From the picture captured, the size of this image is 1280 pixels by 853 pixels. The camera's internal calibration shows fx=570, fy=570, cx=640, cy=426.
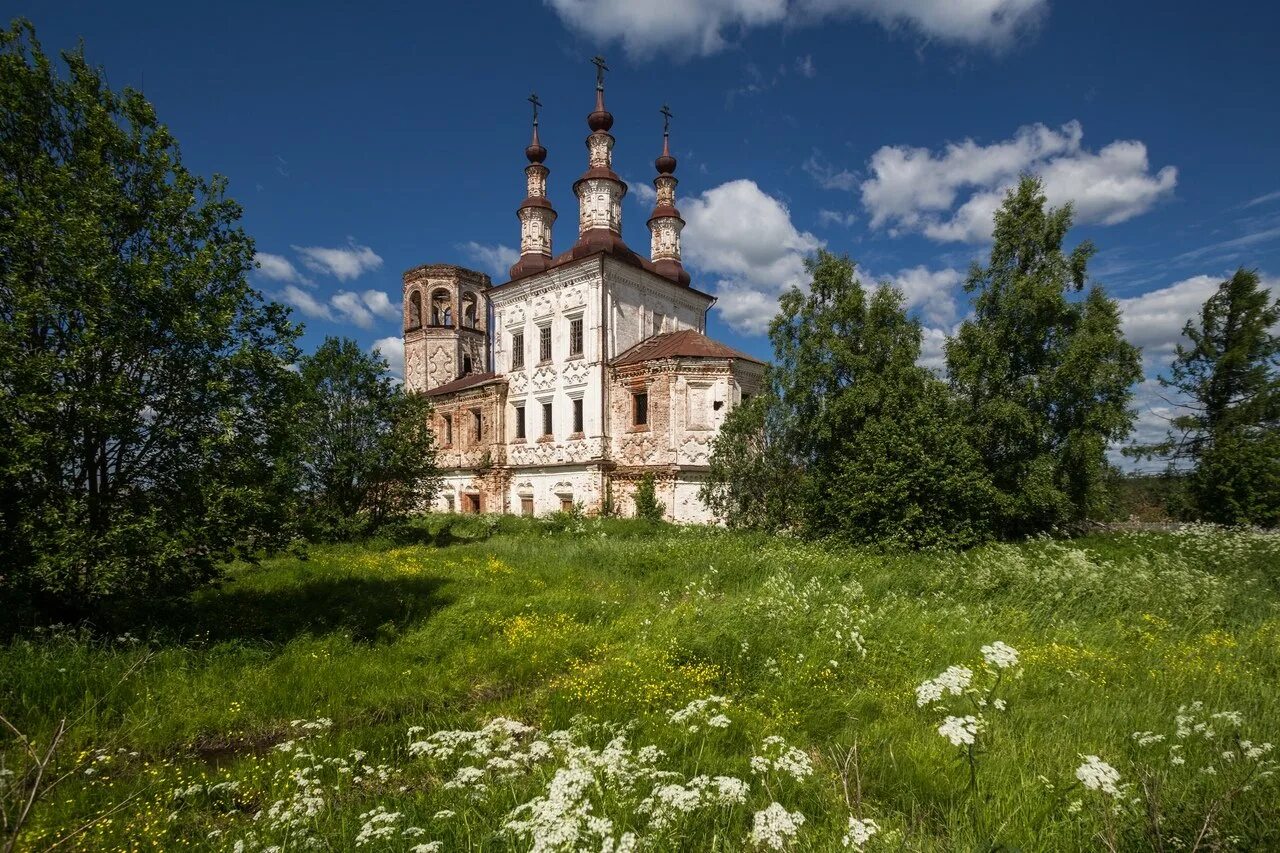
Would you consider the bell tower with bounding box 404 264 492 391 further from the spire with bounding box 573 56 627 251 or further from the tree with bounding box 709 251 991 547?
the tree with bounding box 709 251 991 547

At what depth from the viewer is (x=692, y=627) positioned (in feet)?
24.6

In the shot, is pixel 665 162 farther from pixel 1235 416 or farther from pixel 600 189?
pixel 1235 416

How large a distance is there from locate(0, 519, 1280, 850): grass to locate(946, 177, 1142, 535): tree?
3.30 meters

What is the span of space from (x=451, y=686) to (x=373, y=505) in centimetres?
1229

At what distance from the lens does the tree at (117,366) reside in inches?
233

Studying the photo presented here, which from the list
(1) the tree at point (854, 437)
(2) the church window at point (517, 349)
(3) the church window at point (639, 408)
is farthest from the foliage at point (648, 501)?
(2) the church window at point (517, 349)

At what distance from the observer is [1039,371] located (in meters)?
14.1

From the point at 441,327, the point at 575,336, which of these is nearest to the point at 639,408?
the point at 575,336

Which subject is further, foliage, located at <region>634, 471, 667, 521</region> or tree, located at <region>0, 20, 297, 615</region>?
foliage, located at <region>634, 471, 667, 521</region>

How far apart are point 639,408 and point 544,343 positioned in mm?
5451

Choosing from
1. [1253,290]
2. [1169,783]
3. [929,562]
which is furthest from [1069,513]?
[1169,783]

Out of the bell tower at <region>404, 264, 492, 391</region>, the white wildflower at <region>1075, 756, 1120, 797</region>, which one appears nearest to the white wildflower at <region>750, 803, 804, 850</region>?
the white wildflower at <region>1075, 756, 1120, 797</region>

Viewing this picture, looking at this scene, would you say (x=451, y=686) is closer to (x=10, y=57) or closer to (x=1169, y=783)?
(x=1169, y=783)

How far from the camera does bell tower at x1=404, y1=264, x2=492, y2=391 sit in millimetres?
34656
